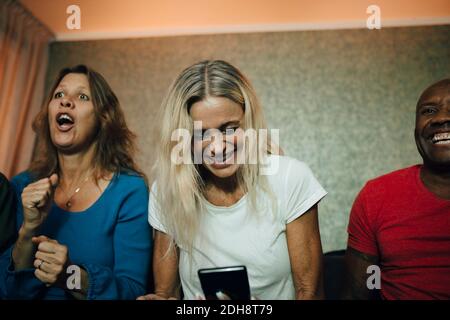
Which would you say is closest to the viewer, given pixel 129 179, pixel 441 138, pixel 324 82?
pixel 441 138

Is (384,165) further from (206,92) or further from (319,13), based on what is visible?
(206,92)

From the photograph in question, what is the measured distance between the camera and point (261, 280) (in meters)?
0.95

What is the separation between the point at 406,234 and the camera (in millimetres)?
955

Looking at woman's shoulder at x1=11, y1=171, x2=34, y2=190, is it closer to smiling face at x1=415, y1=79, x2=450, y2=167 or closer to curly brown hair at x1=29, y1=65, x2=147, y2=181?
curly brown hair at x1=29, y1=65, x2=147, y2=181

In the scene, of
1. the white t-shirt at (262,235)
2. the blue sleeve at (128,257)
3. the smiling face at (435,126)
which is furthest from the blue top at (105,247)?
the smiling face at (435,126)

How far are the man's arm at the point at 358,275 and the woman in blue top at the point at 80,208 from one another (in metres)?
0.56

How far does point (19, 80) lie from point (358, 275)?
4.12 ft

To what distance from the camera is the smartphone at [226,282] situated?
2.78ft

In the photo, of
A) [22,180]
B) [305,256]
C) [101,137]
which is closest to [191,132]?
[101,137]

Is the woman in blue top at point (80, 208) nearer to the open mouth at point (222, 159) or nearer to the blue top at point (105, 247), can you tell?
the blue top at point (105, 247)

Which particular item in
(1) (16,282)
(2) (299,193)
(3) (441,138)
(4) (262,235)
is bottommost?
(1) (16,282)

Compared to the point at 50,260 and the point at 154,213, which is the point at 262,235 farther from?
the point at 50,260
